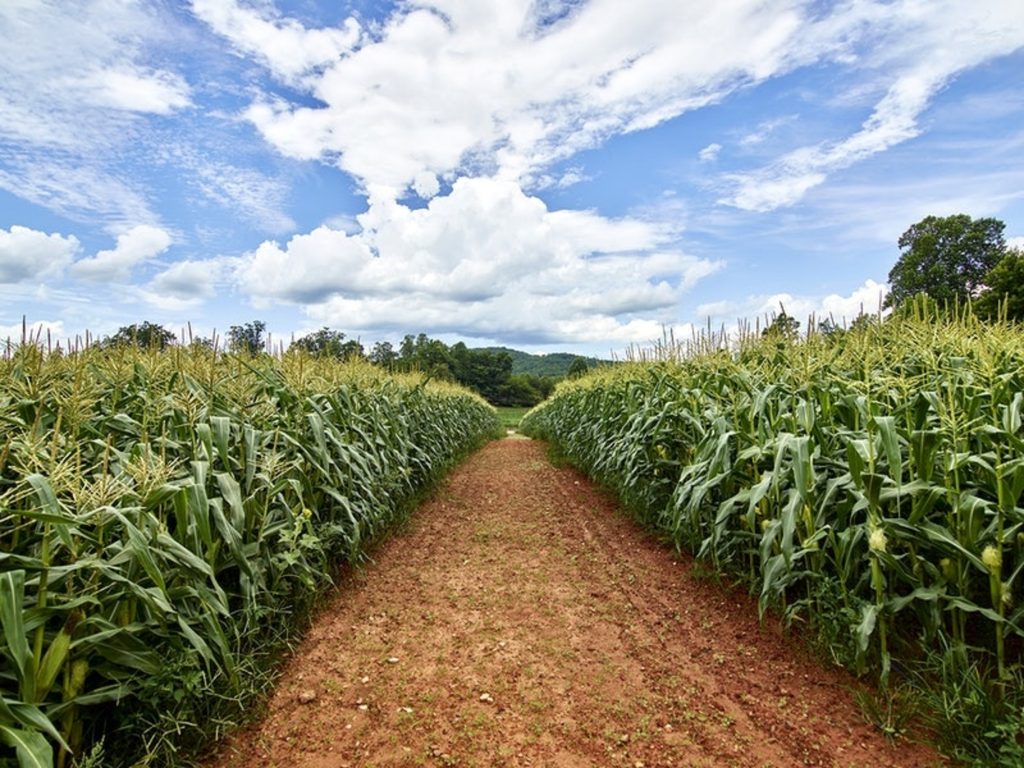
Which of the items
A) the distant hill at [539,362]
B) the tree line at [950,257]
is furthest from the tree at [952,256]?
A: the distant hill at [539,362]

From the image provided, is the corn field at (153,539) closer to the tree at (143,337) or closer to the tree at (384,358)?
the tree at (143,337)

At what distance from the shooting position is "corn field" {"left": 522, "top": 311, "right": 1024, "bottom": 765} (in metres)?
2.26

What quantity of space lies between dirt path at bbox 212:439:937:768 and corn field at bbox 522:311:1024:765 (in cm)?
32

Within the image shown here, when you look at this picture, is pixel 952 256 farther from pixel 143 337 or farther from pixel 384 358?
pixel 143 337

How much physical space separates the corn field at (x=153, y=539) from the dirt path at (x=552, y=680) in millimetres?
347

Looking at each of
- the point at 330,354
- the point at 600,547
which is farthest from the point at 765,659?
the point at 330,354

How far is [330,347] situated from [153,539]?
183 inches

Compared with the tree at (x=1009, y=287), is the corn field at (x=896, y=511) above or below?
below

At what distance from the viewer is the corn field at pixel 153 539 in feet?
5.87

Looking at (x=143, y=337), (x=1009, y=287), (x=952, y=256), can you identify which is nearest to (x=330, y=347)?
(x=143, y=337)

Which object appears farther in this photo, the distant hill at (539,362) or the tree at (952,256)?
the distant hill at (539,362)

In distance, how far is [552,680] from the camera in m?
2.82

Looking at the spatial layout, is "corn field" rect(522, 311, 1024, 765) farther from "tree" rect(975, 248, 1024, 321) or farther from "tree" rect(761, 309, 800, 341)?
"tree" rect(975, 248, 1024, 321)

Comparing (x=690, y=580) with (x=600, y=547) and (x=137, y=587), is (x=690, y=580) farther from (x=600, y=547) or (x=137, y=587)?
(x=137, y=587)
